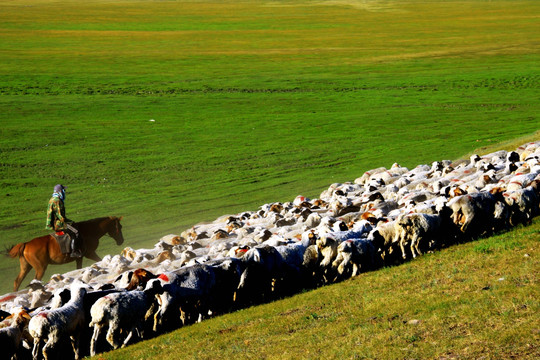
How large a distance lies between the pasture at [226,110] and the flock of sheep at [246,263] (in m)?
4.05

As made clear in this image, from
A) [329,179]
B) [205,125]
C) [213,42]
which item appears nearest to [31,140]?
[205,125]

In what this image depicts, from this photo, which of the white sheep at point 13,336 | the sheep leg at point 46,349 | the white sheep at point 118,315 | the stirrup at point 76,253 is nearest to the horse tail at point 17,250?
the stirrup at point 76,253

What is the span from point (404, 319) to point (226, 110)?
1259 inches

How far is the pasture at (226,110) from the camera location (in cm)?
2550

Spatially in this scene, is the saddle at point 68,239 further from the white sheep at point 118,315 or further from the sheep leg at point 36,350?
the sheep leg at point 36,350

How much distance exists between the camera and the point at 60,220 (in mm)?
17875

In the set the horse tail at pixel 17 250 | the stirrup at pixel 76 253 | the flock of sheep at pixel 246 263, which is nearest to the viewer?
the flock of sheep at pixel 246 263

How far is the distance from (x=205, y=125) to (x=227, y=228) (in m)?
18.5

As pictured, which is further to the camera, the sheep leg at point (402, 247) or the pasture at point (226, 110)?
the pasture at point (226, 110)

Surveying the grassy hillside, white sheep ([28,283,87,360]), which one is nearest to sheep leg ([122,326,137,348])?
the grassy hillside

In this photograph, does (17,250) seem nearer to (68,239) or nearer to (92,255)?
(68,239)

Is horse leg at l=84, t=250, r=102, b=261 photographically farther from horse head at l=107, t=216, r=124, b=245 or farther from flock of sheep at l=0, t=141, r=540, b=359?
flock of sheep at l=0, t=141, r=540, b=359

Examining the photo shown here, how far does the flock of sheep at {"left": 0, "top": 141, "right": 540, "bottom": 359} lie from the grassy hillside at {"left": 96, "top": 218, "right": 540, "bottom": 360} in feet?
1.46

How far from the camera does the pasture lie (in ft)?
83.7
